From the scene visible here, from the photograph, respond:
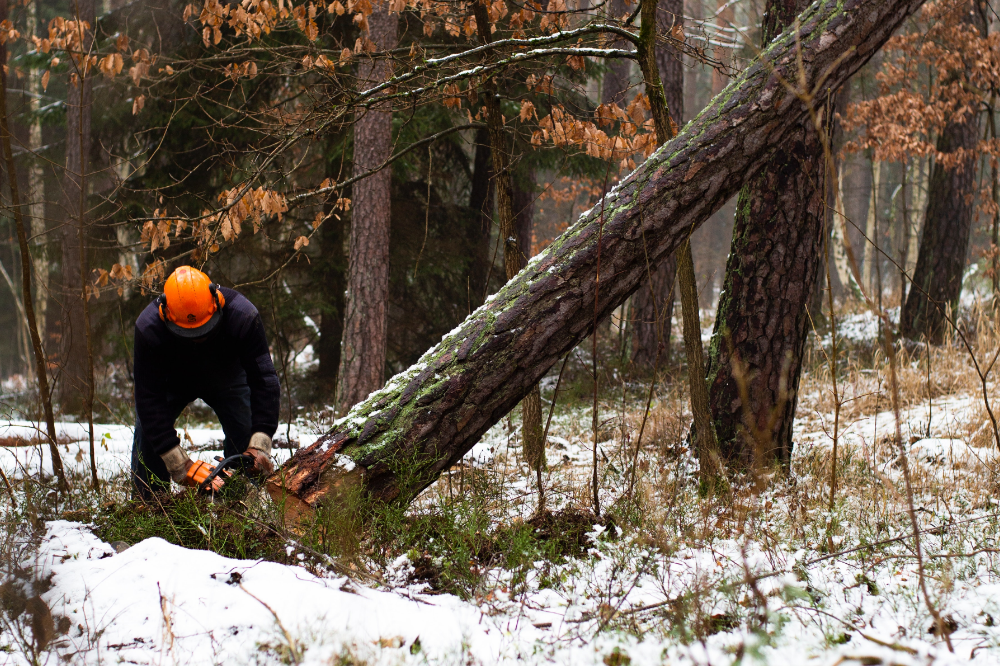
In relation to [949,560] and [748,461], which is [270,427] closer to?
[748,461]

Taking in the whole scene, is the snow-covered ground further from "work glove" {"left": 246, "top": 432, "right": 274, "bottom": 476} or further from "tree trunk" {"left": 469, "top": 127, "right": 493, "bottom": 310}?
"tree trunk" {"left": 469, "top": 127, "right": 493, "bottom": 310}

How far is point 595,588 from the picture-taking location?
8.38 ft

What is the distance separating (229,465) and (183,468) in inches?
10.1

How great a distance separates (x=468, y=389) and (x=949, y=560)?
6.95ft

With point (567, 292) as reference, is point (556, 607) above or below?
below

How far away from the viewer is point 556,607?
243 centimetres

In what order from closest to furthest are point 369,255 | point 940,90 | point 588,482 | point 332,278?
point 588,482
point 369,255
point 940,90
point 332,278

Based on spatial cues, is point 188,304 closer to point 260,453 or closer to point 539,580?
point 260,453

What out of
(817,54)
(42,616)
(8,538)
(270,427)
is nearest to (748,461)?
(817,54)

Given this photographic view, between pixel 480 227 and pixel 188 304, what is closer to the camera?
pixel 188 304

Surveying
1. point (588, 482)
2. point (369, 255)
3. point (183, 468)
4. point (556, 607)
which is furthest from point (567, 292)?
point (369, 255)

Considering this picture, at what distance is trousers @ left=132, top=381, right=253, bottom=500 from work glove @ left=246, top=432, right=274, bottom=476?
458mm

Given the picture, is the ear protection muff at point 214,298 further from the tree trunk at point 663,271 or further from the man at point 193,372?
the tree trunk at point 663,271

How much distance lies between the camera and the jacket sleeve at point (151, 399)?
3.28 meters
